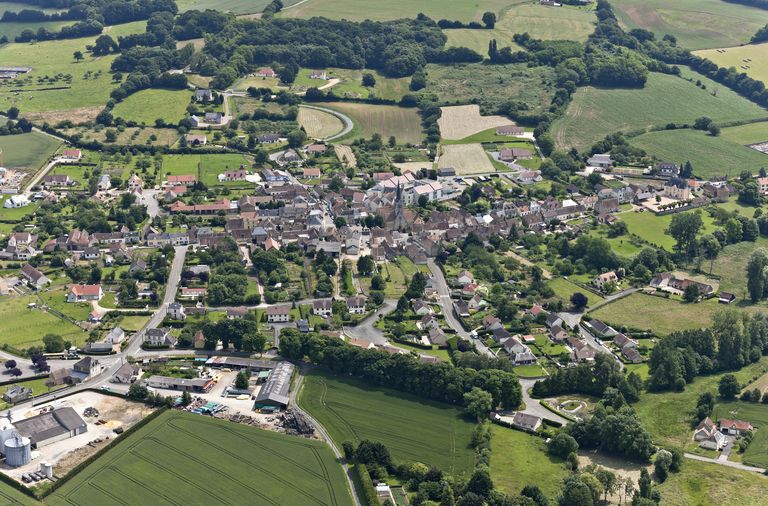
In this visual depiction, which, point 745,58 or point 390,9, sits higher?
point 390,9

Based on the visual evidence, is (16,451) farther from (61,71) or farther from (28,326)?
(61,71)

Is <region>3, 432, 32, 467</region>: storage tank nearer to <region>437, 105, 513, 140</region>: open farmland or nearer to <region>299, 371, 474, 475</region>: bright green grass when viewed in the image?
<region>299, 371, 474, 475</region>: bright green grass

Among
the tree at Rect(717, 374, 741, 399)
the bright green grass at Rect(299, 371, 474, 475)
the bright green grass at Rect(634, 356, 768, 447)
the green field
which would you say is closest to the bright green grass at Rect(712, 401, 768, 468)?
the tree at Rect(717, 374, 741, 399)

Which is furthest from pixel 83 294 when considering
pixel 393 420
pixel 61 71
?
pixel 61 71

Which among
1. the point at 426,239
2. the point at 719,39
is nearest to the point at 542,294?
the point at 426,239

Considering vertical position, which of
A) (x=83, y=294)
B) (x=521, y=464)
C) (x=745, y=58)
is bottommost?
(x=521, y=464)

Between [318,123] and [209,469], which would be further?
[318,123]
